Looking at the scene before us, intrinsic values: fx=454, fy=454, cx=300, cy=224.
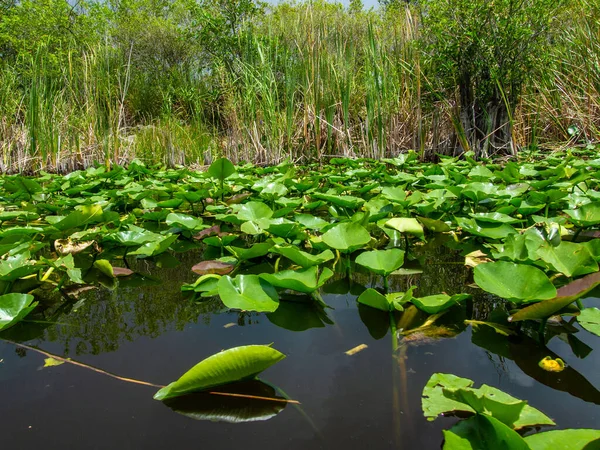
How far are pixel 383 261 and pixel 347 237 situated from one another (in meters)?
0.17

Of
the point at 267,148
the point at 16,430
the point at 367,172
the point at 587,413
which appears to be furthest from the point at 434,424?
the point at 267,148

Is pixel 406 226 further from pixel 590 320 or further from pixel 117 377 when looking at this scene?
pixel 117 377

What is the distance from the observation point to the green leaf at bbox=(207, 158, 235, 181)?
6.06 ft

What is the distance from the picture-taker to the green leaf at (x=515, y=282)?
783 millimetres

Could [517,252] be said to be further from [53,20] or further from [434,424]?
→ [53,20]

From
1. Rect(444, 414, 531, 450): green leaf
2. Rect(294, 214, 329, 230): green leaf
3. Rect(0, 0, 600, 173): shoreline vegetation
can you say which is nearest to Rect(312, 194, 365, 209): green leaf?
Rect(294, 214, 329, 230): green leaf

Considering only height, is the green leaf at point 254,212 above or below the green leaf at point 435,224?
above

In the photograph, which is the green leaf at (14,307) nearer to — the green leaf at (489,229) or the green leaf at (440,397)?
the green leaf at (440,397)

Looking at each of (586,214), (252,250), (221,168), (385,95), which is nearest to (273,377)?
(252,250)

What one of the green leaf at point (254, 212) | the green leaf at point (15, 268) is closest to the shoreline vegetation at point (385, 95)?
the green leaf at point (254, 212)

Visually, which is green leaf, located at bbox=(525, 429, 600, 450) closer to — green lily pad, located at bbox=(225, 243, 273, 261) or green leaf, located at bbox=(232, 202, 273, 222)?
green lily pad, located at bbox=(225, 243, 273, 261)

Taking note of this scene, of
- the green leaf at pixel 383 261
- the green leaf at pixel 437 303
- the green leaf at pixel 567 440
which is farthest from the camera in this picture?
the green leaf at pixel 383 261

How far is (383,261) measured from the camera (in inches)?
39.7

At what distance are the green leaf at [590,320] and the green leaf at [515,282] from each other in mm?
54
